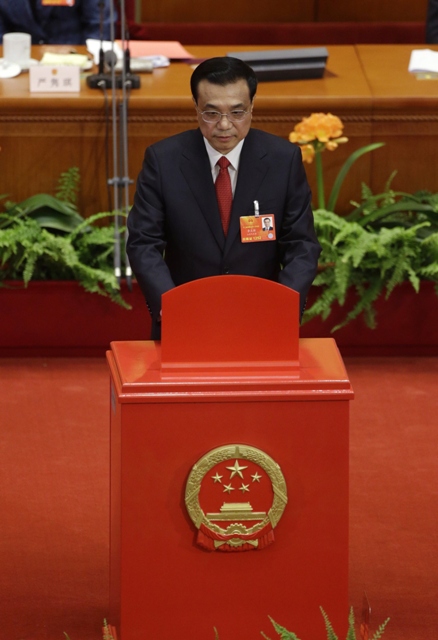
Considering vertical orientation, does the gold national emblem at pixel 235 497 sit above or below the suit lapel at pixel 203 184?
below

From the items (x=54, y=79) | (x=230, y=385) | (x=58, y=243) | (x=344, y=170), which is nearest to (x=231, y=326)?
(x=230, y=385)

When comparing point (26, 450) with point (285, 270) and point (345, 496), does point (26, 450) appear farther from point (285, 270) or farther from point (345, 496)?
point (345, 496)

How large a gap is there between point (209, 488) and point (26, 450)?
1.76 metres

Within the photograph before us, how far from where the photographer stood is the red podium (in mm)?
2262

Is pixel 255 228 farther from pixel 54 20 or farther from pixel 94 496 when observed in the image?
pixel 54 20

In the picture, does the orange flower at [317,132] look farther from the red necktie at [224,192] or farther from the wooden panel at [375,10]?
the wooden panel at [375,10]

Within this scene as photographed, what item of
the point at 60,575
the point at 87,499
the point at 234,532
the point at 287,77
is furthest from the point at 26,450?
the point at 287,77

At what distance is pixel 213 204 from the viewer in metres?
2.85

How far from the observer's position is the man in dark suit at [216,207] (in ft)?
9.25

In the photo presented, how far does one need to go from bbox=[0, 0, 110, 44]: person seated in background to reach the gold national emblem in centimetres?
459

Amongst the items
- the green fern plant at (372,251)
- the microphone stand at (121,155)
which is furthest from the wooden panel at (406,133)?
the microphone stand at (121,155)

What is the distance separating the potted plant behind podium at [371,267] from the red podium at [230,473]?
226 centimetres

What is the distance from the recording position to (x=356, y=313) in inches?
181

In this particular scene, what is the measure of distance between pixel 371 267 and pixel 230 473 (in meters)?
2.48
